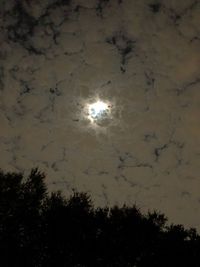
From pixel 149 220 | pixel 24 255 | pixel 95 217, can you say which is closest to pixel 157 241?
pixel 149 220

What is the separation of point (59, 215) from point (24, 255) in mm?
3485

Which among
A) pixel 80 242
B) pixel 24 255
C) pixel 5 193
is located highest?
pixel 5 193

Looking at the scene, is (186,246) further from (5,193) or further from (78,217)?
(5,193)

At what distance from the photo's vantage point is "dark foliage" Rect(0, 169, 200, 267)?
24672mm

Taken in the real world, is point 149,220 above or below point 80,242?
above

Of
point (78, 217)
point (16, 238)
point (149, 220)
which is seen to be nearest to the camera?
point (16, 238)

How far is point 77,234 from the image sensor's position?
84.2 feet

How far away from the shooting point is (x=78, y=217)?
26078mm

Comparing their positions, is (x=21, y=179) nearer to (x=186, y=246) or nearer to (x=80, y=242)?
(x=80, y=242)

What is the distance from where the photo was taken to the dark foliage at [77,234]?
24672 mm

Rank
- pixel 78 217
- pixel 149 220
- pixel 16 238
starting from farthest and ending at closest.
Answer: pixel 149 220 → pixel 78 217 → pixel 16 238

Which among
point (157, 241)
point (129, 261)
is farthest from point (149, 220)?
point (129, 261)

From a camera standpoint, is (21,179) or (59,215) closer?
(59,215)

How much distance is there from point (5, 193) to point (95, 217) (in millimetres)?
6774
